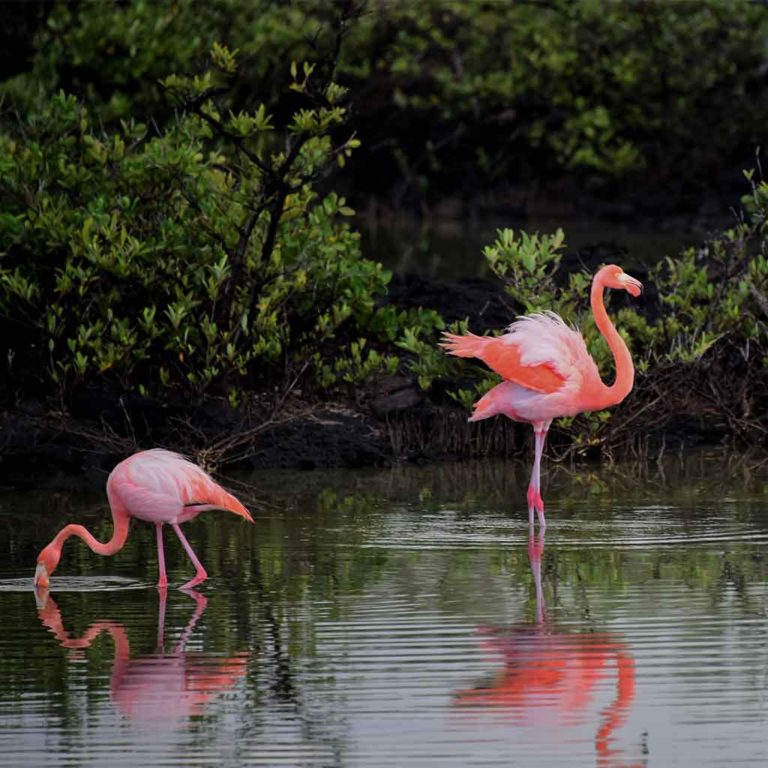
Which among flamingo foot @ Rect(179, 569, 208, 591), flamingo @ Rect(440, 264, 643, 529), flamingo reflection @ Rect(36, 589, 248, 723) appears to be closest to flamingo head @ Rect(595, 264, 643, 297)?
flamingo @ Rect(440, 264, 643, 529)

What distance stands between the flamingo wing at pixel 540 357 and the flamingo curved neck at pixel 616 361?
6.2 inches

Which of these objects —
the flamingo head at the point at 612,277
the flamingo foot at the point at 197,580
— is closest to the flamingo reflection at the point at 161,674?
the flamingo foot at the point at 197,580

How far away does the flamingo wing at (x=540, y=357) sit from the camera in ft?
33.8

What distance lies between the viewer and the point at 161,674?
7.00 meters

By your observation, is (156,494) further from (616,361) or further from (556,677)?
(616,361)

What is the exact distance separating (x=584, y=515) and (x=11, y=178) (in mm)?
4925

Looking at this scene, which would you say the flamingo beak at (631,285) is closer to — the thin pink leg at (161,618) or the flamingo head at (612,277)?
the flamingo head at (612,277)

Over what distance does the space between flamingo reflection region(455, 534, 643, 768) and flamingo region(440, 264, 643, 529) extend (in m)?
2.66

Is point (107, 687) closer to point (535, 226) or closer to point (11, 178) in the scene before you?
point (11, 178)

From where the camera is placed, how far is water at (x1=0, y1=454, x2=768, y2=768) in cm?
604

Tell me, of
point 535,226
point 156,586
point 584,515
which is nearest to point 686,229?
point 535,226

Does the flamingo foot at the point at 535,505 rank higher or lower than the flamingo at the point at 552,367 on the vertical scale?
lower

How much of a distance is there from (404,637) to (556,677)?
87 cm

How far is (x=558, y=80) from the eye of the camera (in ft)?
110
